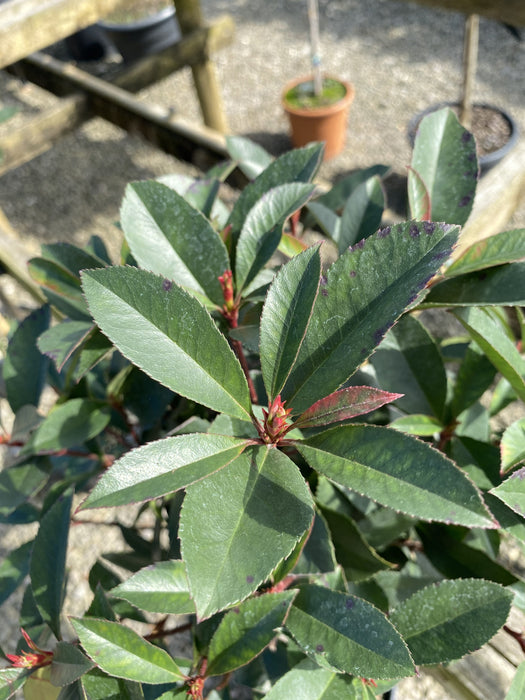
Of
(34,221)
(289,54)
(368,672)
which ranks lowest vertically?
(34,221)

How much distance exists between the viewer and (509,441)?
0.52m

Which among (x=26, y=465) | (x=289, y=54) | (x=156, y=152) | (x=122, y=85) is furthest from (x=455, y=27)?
(x=26, y=465)

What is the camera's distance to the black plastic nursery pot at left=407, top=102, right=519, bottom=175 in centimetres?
250

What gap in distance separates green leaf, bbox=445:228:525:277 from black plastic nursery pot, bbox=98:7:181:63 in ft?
12.7

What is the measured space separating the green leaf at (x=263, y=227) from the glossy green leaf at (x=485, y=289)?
0.57ft

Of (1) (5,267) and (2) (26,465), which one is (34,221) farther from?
(2) (26,465)

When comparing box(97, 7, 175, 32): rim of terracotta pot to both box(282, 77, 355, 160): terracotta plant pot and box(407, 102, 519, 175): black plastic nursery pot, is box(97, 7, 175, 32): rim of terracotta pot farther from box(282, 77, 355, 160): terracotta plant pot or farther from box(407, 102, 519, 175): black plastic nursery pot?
box(407, 102, 519, 175): black plastic nursery pot

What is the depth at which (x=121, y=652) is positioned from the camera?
48 centimetres

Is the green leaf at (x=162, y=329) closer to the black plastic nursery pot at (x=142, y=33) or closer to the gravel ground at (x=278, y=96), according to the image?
the gravel ground at (x=278, y=96)

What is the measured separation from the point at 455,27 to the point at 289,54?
1142mm

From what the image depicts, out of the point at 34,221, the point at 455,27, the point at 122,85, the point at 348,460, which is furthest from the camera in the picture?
the point at 455,27

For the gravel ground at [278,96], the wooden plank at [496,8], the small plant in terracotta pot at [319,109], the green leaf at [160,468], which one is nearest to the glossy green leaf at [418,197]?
the green leaf at [160,468]

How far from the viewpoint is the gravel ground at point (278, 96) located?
301 centimetres

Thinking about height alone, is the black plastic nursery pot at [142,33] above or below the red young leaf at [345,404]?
below
